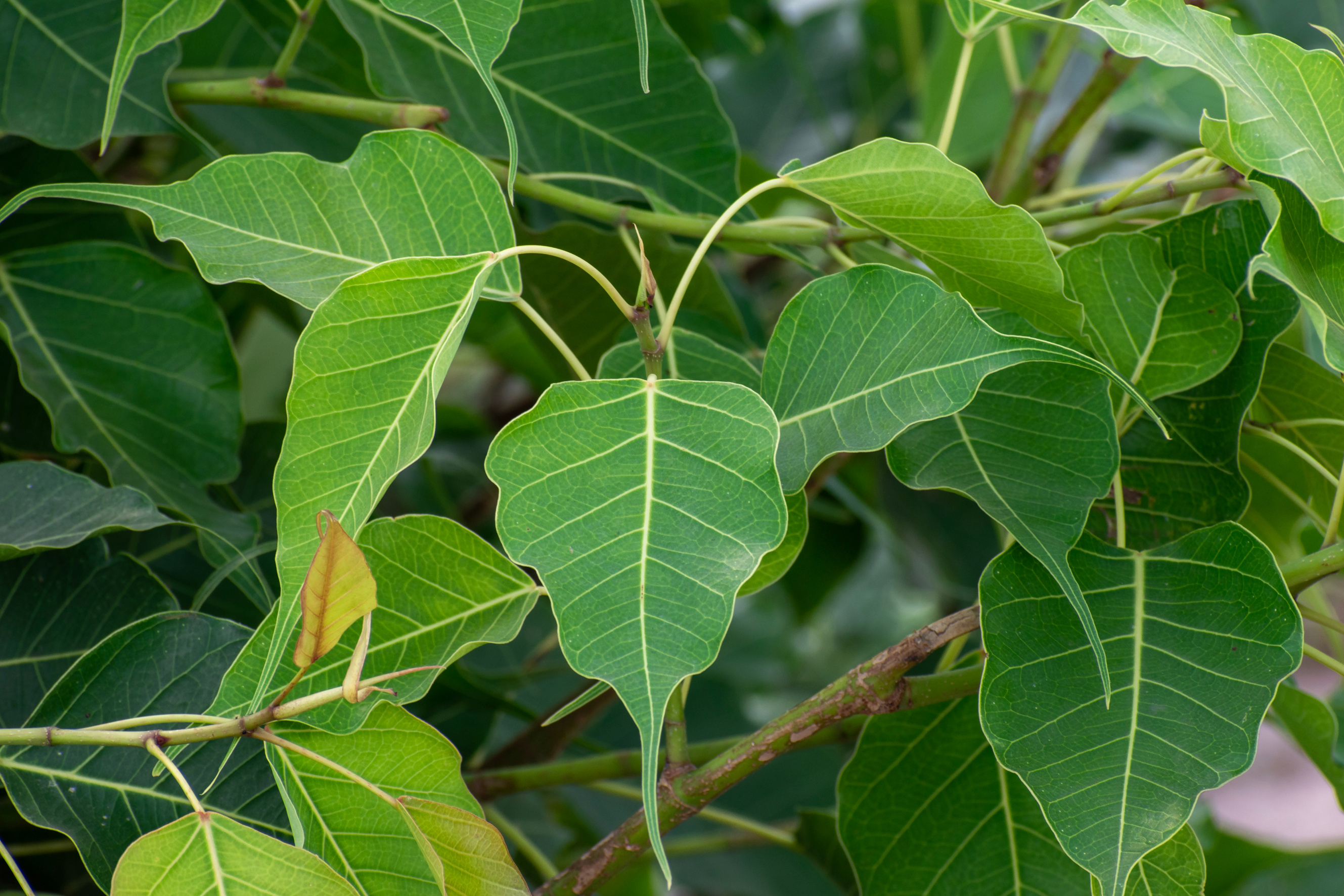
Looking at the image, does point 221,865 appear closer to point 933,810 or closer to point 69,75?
point 933,810

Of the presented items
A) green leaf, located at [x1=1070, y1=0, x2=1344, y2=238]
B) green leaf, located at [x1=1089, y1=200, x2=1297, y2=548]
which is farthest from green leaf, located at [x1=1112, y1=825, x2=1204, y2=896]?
green leaf, located at [x1=1070, y1=0, x2=1344, y2=238]

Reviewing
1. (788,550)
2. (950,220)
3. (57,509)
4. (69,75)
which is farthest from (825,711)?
(69,75)

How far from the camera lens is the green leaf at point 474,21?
32cm

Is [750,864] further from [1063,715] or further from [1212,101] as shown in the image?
[1212,101]

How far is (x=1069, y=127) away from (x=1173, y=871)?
535 millimetres

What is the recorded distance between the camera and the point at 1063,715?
0.33 m

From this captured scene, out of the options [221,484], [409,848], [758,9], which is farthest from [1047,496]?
[758,9]

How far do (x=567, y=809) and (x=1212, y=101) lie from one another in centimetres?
87

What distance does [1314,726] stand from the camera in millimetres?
425

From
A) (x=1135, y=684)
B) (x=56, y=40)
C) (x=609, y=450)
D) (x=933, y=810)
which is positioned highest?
(x=56, y=40)

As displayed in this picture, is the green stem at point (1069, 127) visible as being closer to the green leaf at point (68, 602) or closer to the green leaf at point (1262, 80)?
the green leaf at point (1262, 80)

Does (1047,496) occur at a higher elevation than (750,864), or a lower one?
higher

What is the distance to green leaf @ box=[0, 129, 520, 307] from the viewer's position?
1.12 ft

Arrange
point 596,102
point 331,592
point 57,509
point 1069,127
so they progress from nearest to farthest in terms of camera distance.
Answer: point 331,592 < point 57,509 < point 596,102 < point 1069,127
